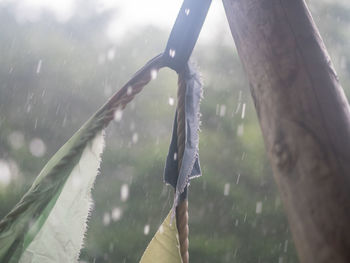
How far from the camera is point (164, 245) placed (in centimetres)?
93

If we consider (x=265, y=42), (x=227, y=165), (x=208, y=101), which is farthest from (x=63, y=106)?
(x=265, y=42)

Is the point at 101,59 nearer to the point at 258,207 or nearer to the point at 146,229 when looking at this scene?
the point at 146,229

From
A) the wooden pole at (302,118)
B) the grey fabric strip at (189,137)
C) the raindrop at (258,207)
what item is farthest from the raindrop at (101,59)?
the wooden pole at (302,118)

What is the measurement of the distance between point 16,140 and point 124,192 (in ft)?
4.47

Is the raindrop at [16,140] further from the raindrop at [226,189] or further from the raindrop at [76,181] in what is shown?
the raindrop at [76,181]

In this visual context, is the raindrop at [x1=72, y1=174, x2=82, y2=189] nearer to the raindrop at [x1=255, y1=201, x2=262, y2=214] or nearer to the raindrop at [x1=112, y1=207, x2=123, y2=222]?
the raindrop at [x1=112, y1=207, x2=123, y2=222]

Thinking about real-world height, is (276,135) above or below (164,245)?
above

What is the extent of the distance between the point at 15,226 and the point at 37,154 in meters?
4.55

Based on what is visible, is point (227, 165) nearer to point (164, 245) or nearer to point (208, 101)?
point (208, 101)

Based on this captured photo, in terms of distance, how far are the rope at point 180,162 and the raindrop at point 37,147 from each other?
4508 millimetres

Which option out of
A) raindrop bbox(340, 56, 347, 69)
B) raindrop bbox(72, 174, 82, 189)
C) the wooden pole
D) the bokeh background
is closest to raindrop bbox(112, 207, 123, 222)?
the bokeh background

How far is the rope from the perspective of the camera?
2.86 feet

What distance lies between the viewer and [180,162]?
90cm

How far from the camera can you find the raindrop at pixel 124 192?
5.14 meters
